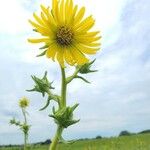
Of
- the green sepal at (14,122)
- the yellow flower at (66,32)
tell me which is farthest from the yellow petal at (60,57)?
the green sepal at (14,122)

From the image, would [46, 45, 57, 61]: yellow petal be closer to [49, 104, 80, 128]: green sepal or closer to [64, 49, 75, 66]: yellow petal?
[64, 49, 75, 66]: yellow petal

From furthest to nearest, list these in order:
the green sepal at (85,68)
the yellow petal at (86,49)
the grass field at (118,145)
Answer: the grass field at (118,145)
the green sepal at (85,68)
the yellow petal at (86,49)

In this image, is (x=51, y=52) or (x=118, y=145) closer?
(x=51, y=52)

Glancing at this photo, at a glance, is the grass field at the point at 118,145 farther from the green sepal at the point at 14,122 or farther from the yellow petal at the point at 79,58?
the yellow petal at the point at 79,58

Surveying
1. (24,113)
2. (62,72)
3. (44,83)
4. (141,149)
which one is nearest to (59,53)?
(62,72)

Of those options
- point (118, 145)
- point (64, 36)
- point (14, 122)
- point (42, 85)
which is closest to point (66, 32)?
point (64, 36)

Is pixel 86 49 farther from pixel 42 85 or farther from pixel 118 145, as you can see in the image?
pixel 118 145

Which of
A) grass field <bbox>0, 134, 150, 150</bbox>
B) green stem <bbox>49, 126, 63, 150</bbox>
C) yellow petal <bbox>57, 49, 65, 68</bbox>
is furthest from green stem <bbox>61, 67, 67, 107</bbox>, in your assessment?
grass field <bbox>0, 134, 150, 150</bbox>
